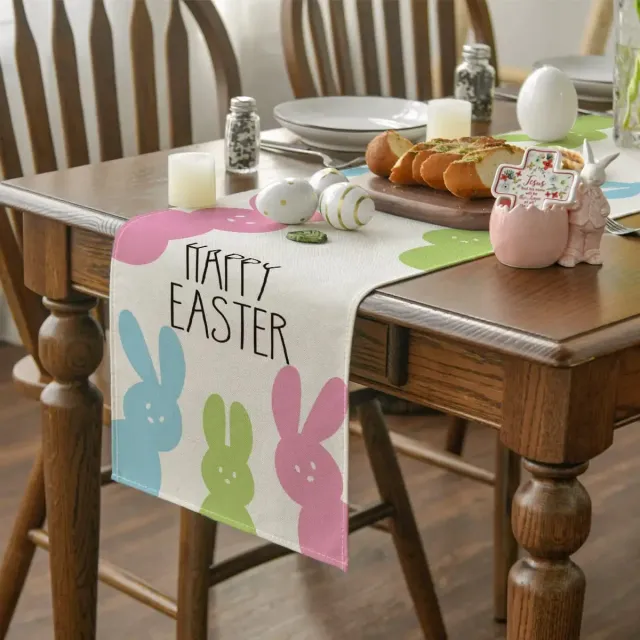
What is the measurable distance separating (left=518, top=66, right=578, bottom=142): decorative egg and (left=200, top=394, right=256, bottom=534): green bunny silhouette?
0.71m

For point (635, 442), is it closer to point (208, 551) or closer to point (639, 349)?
point (208, 551)

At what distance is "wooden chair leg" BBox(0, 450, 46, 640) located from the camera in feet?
5.86

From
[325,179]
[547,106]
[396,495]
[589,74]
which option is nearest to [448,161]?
[325,179]

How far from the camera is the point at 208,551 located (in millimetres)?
1659

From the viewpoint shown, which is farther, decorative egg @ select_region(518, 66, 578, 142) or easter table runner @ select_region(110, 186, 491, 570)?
decorative egg @ select_region(518, 66, 578, 142)

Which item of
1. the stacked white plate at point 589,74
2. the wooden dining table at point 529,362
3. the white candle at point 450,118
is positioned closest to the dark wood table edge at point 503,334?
the wooden dining table at point 529,362

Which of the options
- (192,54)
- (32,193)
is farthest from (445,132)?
(192,54)

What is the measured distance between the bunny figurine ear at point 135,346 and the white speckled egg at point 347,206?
0.23 m

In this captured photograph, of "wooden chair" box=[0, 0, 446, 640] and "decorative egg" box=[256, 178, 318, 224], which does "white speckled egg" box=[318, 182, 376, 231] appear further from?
"wooden chair" box=[0, 0, 446, 640]

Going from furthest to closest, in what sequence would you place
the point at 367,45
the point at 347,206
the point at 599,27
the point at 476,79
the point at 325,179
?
the point at 599,27 → the point at 367,45 → the point at 476,79 → the point at 325,179 → the point at 347,206

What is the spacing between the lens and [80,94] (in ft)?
6.47

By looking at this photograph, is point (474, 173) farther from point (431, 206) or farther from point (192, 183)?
point (192, 183)

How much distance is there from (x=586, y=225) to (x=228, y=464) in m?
0.44

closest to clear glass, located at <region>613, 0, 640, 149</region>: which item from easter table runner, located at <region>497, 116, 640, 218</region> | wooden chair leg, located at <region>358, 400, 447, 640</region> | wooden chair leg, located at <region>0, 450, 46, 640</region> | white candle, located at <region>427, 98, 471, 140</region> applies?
easter table runner, located at <region>497, 116, 640, 218</region>
